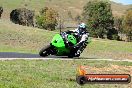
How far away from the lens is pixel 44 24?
151m

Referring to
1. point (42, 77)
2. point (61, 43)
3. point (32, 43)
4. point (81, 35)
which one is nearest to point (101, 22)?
point (32, 43)

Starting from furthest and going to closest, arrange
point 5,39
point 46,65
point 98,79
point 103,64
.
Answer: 1. point 5,39
2. point 103,64
3. point 46,65
4. point 98,79

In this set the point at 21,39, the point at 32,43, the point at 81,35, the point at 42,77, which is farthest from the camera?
the point at 21,39

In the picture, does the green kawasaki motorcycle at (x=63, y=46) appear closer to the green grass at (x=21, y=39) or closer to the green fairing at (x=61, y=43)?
the green fairing at (x=61, y=43)

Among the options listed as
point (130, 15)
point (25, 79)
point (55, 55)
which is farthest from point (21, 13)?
point (25, 79)

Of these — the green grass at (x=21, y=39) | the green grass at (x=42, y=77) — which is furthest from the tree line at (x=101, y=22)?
the green grass at (x=42, y=77)

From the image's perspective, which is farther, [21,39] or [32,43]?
[21,39]

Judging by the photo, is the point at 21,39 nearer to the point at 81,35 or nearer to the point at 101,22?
the point at 81,35

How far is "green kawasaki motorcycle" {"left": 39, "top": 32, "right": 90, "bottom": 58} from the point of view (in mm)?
24500

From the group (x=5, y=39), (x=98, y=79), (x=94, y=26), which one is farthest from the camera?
(x=94, y=26)

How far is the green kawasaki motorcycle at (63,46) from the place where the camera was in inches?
965

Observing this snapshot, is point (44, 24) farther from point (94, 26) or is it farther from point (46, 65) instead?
point (46, 65)

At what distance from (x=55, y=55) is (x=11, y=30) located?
40182 millimetres

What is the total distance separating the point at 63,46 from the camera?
24578mm
